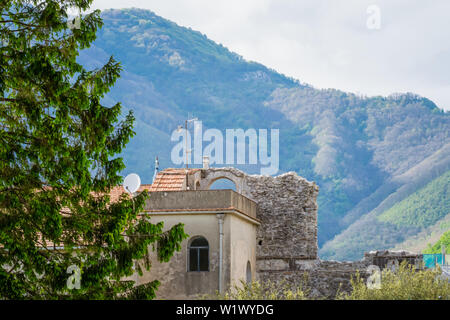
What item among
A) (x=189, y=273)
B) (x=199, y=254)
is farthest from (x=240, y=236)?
(x=189, y=273)

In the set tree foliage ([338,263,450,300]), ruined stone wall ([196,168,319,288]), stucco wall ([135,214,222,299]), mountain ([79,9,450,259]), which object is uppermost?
mountain ([79,9,450,259])

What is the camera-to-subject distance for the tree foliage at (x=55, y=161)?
49.6ft

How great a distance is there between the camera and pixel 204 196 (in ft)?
91.7

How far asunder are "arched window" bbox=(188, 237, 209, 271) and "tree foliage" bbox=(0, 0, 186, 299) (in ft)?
34.1

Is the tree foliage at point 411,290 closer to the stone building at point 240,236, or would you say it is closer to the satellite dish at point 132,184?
the stone building at point 240,236

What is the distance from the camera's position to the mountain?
123062 mm

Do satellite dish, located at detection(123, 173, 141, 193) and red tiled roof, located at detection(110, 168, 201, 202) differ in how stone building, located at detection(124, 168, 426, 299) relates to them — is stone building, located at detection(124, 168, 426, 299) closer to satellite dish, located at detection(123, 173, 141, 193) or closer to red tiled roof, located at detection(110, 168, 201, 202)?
red tiled roof, located at detection(110, 168, 201, 202)

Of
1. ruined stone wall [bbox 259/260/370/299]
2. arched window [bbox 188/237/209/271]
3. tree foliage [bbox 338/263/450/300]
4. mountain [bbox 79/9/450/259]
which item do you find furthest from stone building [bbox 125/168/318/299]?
mountain [bbox 79/9/450/259]

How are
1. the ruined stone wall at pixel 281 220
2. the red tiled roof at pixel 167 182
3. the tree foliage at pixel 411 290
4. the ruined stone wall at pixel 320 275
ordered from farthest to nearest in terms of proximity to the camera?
the ruined stone wall at pixel 281 220 → the ruined stone wall at pixel 320 275 → the red tiled roof at pixel 167 182 → the tree foliage at pixel 411 290

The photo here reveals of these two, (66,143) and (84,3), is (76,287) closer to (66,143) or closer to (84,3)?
Answer: (66,143)

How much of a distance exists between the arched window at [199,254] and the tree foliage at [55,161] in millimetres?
10401

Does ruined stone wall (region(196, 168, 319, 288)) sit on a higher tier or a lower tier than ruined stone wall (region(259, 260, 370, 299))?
higher

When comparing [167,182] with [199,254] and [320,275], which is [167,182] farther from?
[320,275]

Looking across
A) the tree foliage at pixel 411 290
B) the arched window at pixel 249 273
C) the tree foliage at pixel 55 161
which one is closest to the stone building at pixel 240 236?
the arched window at pixel 249 273
